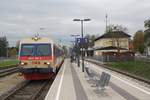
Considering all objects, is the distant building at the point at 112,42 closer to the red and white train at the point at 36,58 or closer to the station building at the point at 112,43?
the station building at the point at 112,43

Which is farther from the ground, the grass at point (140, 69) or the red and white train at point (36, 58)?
the red and white train at point (36, 58)

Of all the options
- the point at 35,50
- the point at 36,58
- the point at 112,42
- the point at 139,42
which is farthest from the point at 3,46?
the point at 36,58

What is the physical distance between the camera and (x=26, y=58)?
2675cm

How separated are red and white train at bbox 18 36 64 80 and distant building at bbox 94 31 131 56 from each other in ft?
222

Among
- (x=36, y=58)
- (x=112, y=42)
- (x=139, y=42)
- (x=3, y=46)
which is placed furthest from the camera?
(x=139, y=42)

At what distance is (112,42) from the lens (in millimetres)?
104125

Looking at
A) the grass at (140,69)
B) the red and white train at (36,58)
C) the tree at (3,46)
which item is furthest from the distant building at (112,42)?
the red and white train at (36,58)

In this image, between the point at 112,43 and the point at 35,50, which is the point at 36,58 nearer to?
the point at 35,50

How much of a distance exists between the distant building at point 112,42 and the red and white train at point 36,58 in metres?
67.7

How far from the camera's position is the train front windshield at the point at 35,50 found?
27109 millimetres

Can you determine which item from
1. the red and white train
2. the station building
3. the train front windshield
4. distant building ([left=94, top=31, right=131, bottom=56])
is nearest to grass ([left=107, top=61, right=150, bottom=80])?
the red and white train

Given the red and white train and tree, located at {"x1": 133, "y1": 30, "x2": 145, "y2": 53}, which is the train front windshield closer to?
the red and white train

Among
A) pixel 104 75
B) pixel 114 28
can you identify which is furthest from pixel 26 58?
pixel 114 28

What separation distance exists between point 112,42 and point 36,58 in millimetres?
78454
